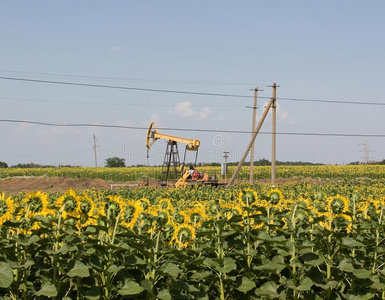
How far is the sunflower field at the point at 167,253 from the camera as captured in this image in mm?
4691

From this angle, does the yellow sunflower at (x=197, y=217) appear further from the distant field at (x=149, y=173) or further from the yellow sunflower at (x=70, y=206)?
the distant field at (x=149, y=173)

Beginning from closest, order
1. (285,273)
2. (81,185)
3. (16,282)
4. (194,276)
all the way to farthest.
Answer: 1. (16,282)
2. (194,276)
3. (285,273)
4. (81,185)

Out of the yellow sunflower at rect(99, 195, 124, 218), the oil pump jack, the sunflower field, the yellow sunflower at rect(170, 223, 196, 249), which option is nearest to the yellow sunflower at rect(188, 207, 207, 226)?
the sunflower field

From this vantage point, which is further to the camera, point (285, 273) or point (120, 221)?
point (285, 273)

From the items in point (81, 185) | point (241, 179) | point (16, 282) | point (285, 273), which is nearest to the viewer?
point (16, 282)

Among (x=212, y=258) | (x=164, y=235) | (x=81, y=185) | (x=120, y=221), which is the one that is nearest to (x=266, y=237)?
(x=212, y=258)

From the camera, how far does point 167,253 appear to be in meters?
5.12

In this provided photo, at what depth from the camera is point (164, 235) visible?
18.0ft

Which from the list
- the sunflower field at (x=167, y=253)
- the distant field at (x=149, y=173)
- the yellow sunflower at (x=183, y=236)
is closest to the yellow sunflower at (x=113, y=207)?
the sunflower field at (x=167, y=253)

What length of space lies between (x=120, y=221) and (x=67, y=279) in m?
0.72

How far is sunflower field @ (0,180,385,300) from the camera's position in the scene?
15.4ft

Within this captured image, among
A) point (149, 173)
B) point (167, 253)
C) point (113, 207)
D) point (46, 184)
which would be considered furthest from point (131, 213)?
point (149, 173)

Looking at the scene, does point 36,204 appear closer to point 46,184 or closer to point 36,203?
point 36,203

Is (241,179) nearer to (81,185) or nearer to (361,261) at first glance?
(81,185)
